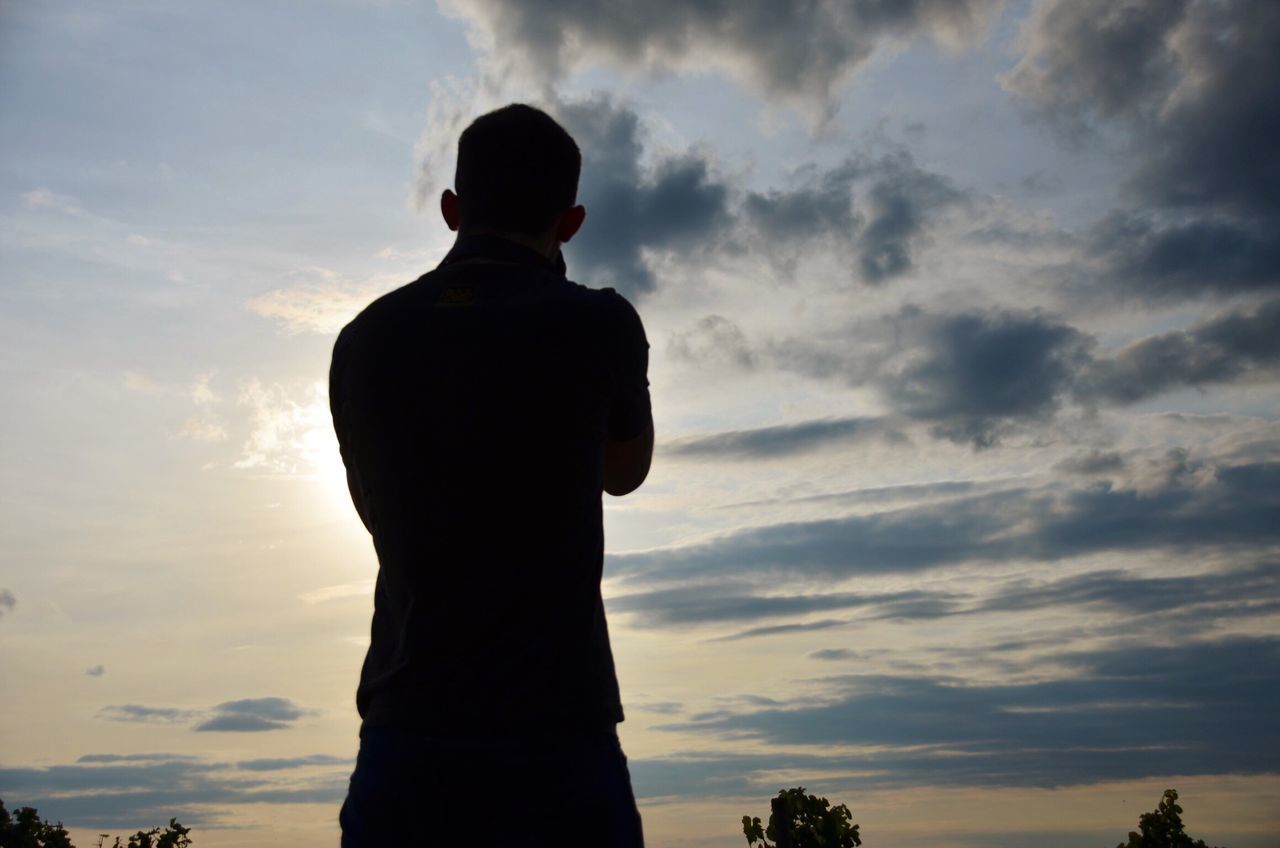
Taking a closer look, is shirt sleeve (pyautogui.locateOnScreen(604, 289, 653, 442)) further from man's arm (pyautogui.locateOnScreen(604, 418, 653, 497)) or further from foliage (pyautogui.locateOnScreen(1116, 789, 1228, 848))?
foliage (pyautogui.locateOnScreen(1116, 789, 1228, 848))

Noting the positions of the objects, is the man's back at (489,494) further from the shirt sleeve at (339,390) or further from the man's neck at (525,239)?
the man's neck at (525,239)

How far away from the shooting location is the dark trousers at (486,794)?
2.71 m

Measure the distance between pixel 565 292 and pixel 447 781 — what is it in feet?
4.35

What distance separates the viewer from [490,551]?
9.17 ft

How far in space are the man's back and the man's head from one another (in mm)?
266

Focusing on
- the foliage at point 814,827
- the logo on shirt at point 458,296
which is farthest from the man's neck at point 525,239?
the foliage at point 814,827

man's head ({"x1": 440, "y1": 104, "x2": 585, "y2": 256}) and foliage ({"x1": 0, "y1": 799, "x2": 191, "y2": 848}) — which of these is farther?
foliage ({"x1": 0, "y1": 799, "x2": 191, "y2": 848})

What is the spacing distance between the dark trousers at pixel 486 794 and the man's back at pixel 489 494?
5cm

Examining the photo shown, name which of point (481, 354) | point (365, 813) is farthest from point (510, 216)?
point (365, 813)

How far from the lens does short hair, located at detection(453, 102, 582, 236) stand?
3.24m

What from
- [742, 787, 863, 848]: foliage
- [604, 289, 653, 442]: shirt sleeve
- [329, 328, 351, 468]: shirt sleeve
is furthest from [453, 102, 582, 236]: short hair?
[742, 787, 863, 848]: foliage

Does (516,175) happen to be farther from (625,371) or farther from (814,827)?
(814,827)

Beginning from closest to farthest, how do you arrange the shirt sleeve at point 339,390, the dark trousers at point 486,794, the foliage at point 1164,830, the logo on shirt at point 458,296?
the dark trousers at point 486,794
the logo on shirt at point 458,296
the shirt sleeve at point 339,390
the foliage at point 1164,830

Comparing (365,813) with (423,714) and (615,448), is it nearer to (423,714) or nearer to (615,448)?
(423,714)
